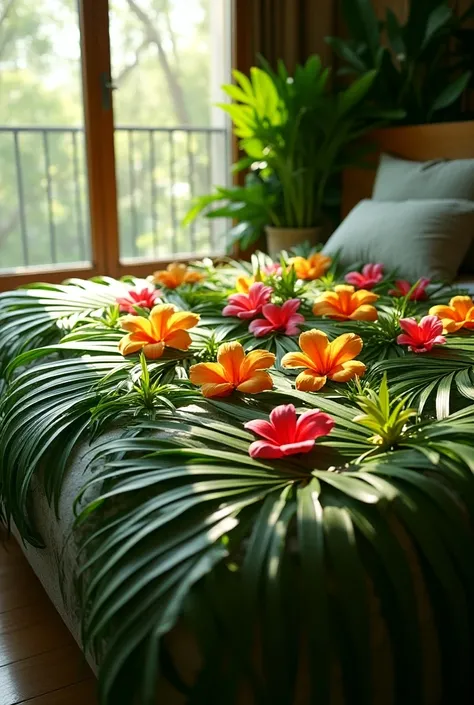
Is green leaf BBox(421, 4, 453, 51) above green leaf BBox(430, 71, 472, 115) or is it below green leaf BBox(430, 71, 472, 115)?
above

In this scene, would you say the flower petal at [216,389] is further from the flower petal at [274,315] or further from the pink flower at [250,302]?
the pink flower at [250,302]

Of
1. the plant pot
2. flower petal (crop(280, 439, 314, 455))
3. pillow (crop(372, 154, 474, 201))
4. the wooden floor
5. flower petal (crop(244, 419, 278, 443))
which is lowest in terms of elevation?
the wooden floor

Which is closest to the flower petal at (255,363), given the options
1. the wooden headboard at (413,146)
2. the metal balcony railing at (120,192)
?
the wooden headboard at (413,146)

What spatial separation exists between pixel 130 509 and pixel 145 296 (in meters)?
1.05

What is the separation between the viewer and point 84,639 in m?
0.81

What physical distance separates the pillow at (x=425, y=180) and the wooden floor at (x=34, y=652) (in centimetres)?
206

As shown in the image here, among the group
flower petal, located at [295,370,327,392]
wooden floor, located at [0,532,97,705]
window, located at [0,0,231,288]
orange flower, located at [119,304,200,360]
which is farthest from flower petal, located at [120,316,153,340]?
window, located at [0,0,231,288]

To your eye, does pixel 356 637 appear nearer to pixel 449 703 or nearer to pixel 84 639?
pixel 449 703

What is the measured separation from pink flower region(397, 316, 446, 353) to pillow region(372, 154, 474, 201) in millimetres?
1395

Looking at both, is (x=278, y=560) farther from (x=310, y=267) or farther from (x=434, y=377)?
(x=310, y=267)

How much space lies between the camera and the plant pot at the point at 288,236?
3439mm

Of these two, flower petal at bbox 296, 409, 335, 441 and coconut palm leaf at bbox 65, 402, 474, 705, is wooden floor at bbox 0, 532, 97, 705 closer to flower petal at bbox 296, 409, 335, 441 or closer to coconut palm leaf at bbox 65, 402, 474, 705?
coconut palm leaf at bbox 65, 402, 474, 705

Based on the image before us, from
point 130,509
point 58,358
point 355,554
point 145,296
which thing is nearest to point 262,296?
point 145,296

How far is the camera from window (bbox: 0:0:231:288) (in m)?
3.48
